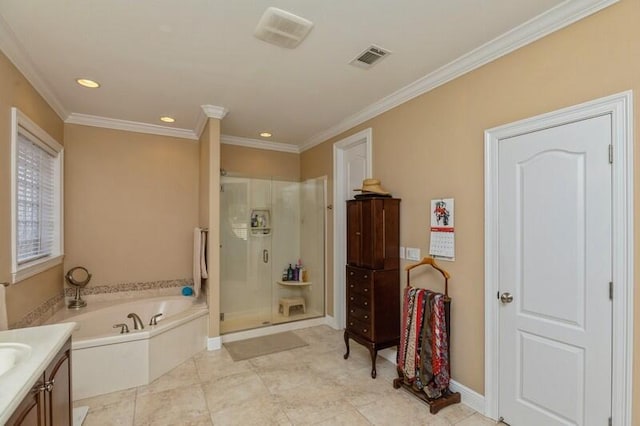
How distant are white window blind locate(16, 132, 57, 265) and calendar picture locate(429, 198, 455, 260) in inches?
130

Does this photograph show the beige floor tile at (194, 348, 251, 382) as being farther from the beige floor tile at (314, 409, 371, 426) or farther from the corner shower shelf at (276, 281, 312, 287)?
the corner shower shelf at (276, 281, 312, 287)

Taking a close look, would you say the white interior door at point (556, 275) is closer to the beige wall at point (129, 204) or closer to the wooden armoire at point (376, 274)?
the wooden armoire at point (376, 274)

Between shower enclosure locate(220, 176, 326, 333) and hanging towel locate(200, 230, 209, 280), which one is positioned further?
shower enclosure locate(220, 176, 326, 333)

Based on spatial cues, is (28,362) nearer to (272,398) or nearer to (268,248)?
(272,398)

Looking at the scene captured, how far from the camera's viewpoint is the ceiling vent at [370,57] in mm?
2330

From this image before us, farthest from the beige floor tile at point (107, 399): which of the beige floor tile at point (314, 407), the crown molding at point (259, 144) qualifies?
the crown molding at point (259, 144)

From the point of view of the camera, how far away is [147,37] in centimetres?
216

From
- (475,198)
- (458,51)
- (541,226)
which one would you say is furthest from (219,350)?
(458,51)

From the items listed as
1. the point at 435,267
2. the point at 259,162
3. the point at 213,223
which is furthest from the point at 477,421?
the point at 259,162

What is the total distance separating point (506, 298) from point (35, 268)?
382 cm

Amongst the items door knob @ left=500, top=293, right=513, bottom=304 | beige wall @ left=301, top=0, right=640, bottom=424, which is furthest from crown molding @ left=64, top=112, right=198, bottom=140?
door knob @ left=500, top=293, right=513, bottom=304

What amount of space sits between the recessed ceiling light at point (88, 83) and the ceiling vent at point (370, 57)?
7.53 ft

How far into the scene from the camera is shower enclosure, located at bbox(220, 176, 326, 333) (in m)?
4.45

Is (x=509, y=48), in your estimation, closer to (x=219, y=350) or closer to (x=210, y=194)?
(x=210, y=194)
